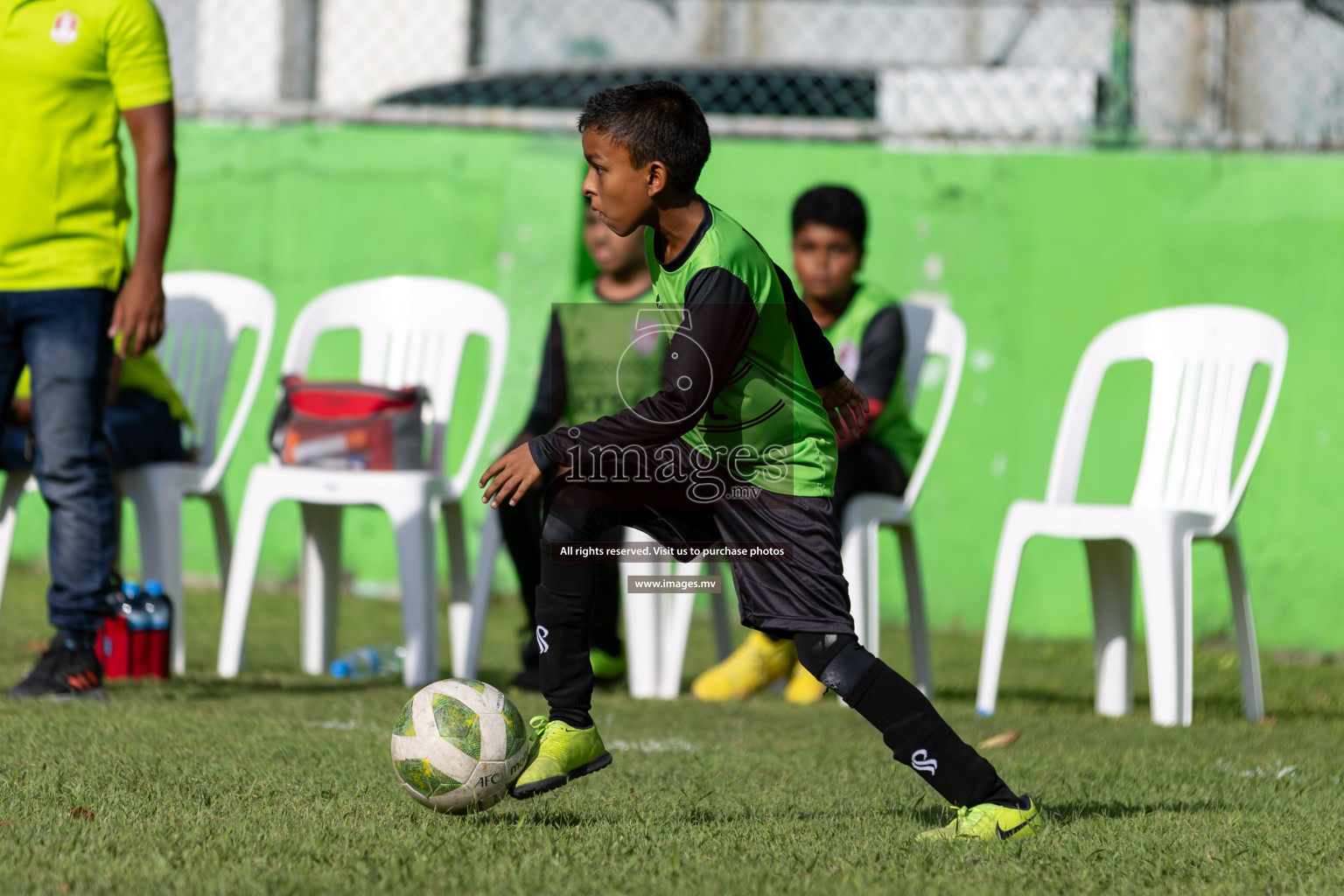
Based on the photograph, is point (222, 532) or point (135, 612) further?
point (222, 532)

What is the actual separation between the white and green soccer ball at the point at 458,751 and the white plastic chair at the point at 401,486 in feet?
7.08

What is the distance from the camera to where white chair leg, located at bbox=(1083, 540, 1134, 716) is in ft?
17.7

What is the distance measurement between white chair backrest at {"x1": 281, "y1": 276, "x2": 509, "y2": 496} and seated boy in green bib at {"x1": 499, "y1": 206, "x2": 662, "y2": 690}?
221 mm

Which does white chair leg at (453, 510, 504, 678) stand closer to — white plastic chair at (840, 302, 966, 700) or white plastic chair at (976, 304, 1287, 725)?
white plastic chair at (840, 302, 966, 700)

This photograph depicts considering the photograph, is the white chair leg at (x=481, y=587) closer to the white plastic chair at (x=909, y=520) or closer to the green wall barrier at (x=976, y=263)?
the white plastic chair at (x=909, y=520)

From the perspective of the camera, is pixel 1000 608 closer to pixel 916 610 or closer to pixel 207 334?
pixel 916 610

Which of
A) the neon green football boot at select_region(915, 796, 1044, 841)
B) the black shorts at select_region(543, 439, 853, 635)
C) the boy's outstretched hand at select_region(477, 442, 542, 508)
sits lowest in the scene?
the neon green football boot at select_region(915, 796, 1044, 841)

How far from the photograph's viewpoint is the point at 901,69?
7812 millimetres

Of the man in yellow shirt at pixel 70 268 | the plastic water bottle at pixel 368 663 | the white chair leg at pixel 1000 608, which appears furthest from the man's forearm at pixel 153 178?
the white chair leg at pixel 1000 608

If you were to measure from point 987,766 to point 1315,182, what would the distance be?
16.7 feet

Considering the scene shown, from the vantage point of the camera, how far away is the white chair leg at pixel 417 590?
17.2 ft

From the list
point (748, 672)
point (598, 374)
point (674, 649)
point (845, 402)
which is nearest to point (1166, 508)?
point (748, 672)

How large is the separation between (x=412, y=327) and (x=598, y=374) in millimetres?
767

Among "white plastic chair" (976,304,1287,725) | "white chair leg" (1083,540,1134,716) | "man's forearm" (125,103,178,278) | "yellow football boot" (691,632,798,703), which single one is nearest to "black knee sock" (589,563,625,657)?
"yellow football boot" (691,632,798,703)
